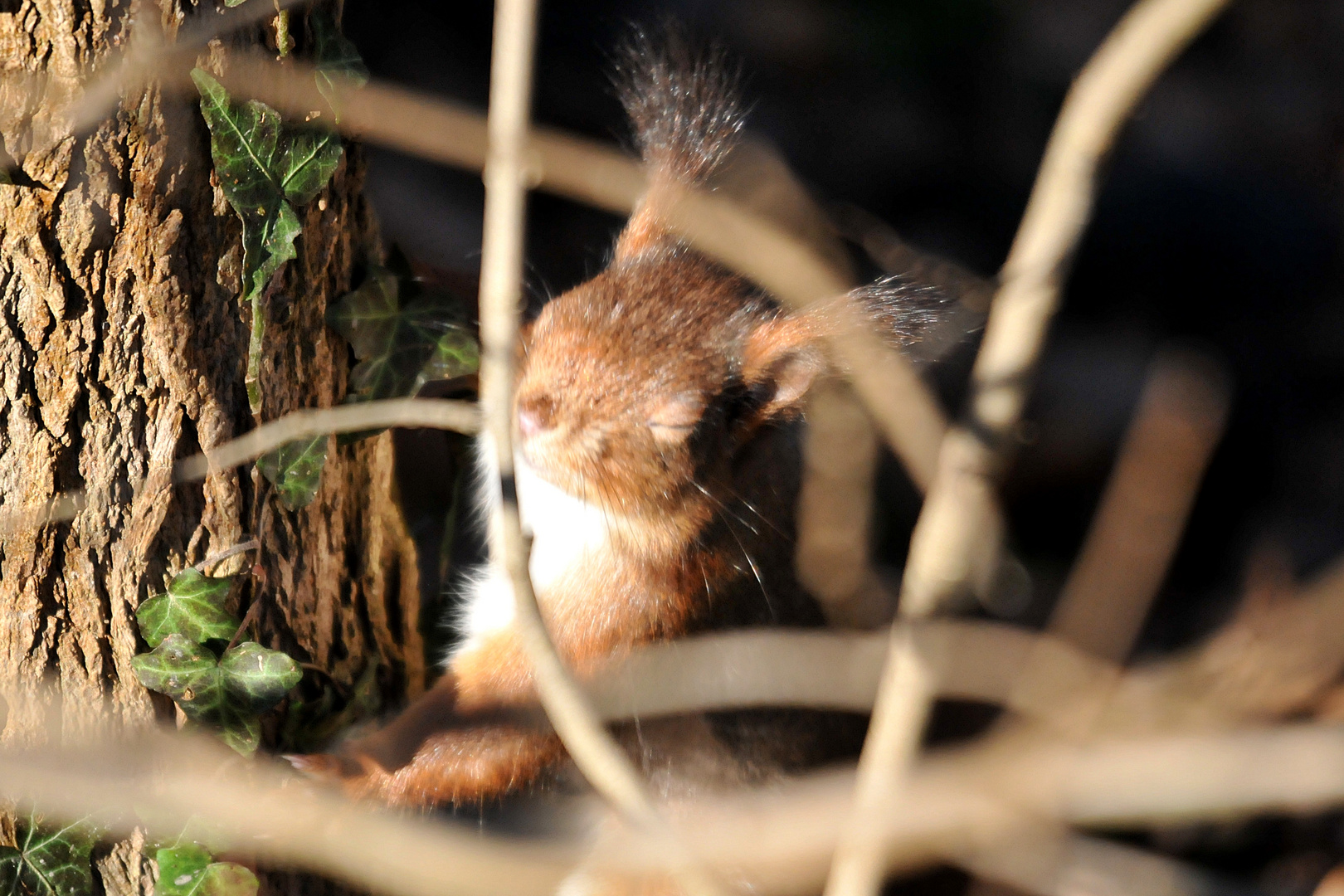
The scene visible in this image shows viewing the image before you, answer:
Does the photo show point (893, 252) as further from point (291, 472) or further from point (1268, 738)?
point (291, 472)

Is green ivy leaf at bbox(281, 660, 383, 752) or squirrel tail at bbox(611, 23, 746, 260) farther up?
squirrel tail at bbox(611, 23, 746, 260)

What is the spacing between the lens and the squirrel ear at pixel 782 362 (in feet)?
6.03

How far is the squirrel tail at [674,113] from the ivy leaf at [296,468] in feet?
2.53

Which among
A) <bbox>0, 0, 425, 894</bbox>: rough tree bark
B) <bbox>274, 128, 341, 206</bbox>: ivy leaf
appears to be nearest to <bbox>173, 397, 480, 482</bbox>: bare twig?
<bbox>0, 0, 425, 894</bbox>: rough tree bark

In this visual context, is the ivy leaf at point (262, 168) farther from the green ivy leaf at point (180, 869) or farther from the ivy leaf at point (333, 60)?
the green ivy leaf at point (180, 869)

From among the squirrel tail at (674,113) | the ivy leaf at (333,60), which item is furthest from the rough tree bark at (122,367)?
the squirrel tail at (674,113)

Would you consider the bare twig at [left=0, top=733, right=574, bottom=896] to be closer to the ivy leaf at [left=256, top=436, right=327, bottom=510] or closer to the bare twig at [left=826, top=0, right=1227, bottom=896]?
the bare twig at [left=826, top=0, right=1227, bottom=896]

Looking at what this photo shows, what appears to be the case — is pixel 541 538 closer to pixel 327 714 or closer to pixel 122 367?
pixel 327 714

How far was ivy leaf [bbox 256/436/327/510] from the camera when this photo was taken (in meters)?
1.62

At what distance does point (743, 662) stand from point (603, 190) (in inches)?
40.4

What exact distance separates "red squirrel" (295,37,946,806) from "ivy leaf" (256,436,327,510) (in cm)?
34

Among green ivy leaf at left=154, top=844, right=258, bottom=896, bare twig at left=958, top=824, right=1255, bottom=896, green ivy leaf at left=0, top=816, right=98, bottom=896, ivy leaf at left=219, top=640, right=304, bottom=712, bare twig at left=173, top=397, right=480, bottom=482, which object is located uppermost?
bare twig at left=173, top=397, right=480, bottom=482

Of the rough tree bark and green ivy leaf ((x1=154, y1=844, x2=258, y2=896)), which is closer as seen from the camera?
the rough tree bark

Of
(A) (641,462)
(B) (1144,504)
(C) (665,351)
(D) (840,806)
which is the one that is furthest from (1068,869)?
(B) (1144,504)
